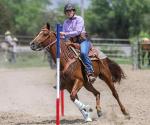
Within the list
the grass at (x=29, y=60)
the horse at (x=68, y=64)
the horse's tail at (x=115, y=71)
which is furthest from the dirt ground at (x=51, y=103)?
the grass at (x=29, y=60)

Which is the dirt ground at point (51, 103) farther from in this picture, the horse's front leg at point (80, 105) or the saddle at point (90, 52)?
the saddle at point (90, 52)

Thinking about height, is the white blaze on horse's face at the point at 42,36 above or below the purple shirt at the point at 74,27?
below

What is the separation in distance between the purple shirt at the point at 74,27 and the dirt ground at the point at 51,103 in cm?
173

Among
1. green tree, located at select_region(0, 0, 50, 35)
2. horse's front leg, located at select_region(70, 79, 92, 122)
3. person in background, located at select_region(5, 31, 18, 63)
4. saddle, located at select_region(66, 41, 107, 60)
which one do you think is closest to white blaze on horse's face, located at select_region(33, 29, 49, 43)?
saddle, located at select_region(66, 41, 107, 60)

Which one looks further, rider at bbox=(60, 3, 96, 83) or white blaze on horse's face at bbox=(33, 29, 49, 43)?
rider at bbox=(60, 3, 96, 83)

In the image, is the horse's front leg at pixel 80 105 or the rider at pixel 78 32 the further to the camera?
the rider at pixel 78 32

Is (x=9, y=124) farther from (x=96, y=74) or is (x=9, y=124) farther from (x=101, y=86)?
(x=101, y=86)

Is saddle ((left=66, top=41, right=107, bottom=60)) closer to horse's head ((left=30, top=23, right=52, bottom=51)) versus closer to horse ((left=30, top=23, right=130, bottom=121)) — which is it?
horse ((left=30, top=23, right=130, bottom=121))

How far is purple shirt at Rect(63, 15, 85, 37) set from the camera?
1205 centimetres

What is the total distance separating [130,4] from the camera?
76875 mm

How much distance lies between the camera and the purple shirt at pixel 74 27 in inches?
474

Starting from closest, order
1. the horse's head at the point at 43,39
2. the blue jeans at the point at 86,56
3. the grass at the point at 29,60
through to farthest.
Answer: the horse's head at the point at 43,39, the blue jeans at the point at 86,56, the grass at the point at 29,60

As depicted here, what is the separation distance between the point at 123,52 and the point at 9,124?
25.0m

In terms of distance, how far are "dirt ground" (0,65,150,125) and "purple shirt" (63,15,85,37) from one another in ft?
5.68
